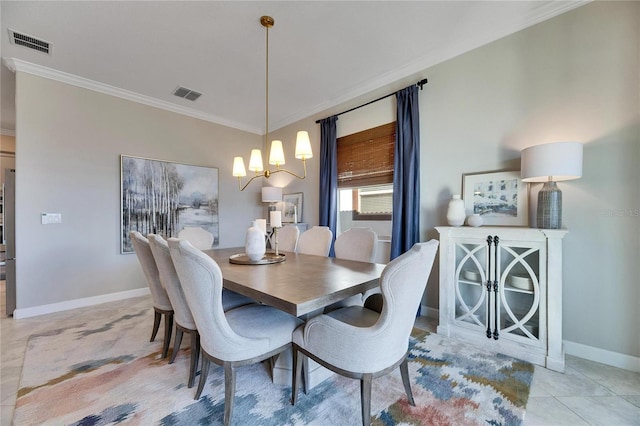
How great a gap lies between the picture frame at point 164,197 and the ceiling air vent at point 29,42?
4.28 feet

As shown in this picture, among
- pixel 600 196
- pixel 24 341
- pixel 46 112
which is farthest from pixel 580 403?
pixel 46 112

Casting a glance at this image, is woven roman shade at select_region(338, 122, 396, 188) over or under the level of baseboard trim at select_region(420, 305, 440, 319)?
over

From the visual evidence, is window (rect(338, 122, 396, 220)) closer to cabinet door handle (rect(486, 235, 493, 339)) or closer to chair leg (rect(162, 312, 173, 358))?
cabinet door handle (rect(486, 235, 493, 339))

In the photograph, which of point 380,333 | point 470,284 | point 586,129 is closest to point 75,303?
point 380,333

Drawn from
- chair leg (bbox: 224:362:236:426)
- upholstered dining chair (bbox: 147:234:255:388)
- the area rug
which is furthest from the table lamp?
upholstered dining chair (bbox: 147:234:255:388)

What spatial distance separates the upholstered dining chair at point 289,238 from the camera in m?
3.07

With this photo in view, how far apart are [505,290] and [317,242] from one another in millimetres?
1744

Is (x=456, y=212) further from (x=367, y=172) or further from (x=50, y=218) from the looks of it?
(x=50, y=218)

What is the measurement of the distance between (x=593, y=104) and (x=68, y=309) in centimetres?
573

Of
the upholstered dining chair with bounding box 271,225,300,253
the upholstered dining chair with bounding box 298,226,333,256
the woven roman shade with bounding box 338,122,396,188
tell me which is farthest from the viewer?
the woven roman shade with bounding box 338,122,396,188

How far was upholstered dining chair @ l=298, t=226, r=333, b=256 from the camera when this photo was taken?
2742 mm

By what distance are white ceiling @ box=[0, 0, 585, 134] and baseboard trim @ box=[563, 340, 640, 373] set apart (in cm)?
269

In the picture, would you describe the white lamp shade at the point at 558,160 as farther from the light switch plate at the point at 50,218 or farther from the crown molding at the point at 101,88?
the light switch plate at the point at 50,218

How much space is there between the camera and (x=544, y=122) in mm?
2203
